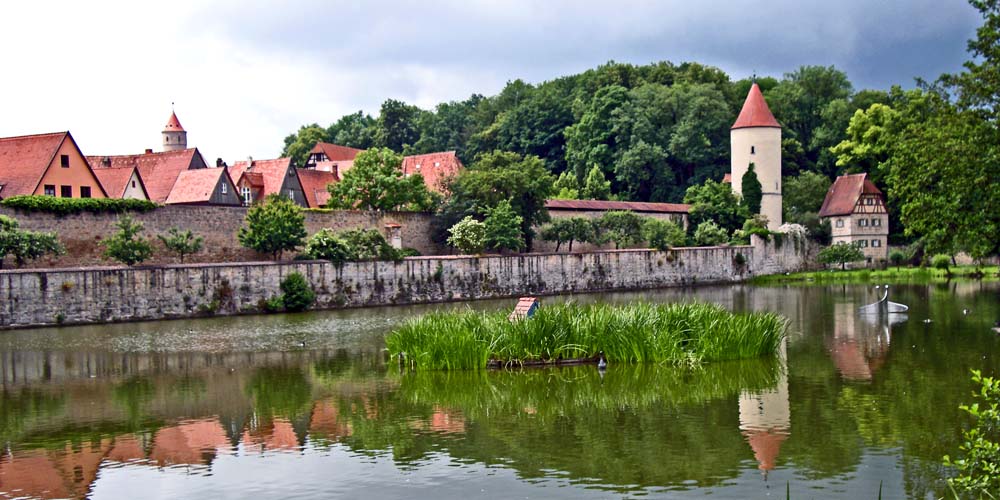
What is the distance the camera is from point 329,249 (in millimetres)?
41031

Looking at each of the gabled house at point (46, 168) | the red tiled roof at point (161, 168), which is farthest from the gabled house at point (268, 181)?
the gabled house at point (46, 168)

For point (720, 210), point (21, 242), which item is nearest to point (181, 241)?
point (21, 242)

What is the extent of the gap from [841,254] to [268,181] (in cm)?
3331

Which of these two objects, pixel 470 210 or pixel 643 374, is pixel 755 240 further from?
pixel 643 374

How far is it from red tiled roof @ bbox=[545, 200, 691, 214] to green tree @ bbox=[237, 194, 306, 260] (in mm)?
16668

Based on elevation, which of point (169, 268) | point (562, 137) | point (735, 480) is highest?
point (562, 137)

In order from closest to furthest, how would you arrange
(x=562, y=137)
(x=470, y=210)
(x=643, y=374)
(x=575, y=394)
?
1. (x=575, y=394)
2. (x=643, y=374)
3. (x=470, y=210)
4. (x=562, y=137)

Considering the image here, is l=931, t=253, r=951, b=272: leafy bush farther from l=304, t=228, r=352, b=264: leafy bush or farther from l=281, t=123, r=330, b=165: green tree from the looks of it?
l=281, t=123, r=330, b=165: green tree

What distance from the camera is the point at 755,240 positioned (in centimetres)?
5819

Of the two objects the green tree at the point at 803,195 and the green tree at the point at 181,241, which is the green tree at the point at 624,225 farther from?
the green tree at the point at 181,241

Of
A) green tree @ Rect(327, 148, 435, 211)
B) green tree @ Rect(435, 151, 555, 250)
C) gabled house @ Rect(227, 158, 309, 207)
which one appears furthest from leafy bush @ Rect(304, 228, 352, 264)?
A: gabled house @ Rect(227, 158, 309, 207)

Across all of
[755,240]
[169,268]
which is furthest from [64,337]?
[755,240]

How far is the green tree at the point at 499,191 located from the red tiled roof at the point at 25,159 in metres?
18.4

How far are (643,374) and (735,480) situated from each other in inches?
286
